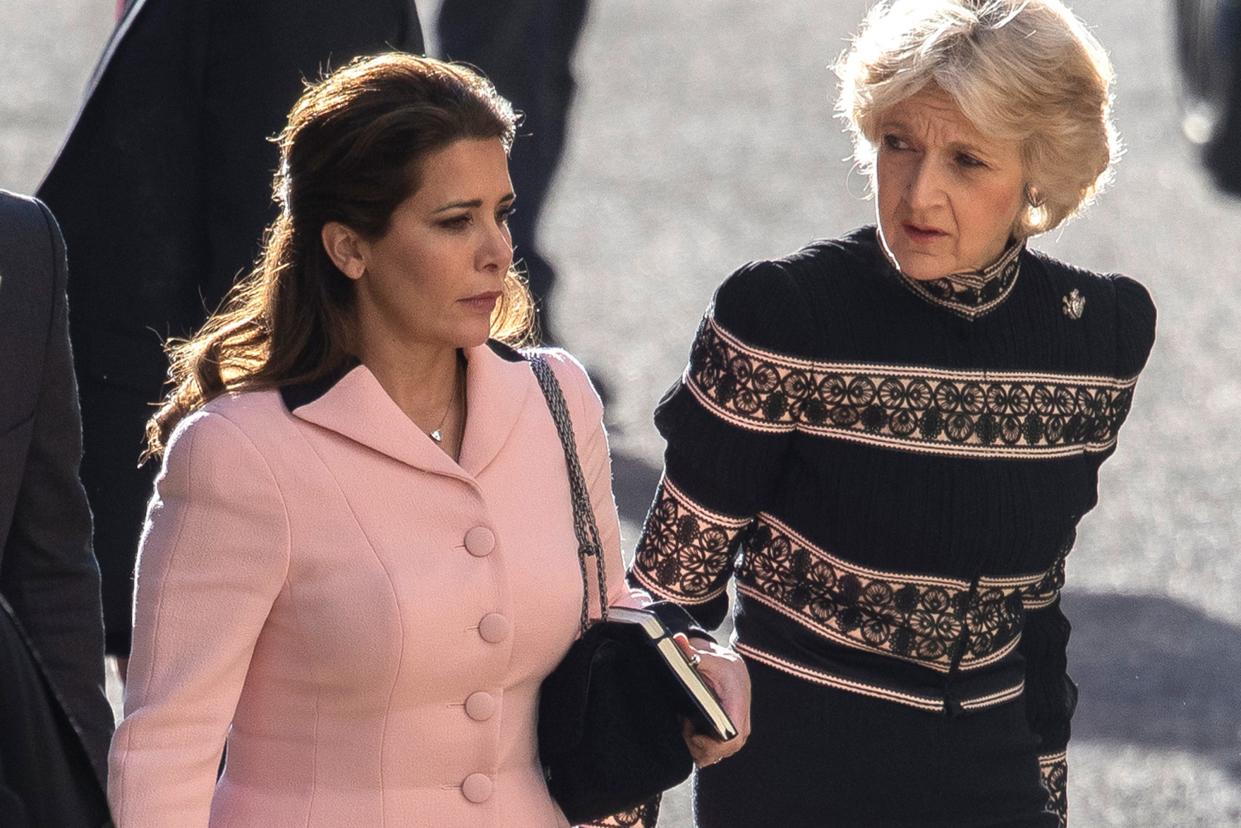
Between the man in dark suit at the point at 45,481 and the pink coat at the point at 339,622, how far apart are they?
16 cm

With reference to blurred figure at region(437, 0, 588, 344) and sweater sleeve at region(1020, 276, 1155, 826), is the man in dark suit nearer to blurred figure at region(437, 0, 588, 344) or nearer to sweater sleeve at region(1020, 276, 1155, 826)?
sweater sleeve at region(1020, 276, 1155, 826)

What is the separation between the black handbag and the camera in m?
2.75

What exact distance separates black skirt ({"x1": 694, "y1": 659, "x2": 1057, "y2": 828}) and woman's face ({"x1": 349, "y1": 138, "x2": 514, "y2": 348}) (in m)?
0.79

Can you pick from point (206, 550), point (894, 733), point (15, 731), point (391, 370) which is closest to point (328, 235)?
point (391, 370)

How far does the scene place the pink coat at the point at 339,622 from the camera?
258 centimetres

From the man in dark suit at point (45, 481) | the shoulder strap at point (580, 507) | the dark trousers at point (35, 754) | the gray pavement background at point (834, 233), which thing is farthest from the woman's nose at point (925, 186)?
the gray pavement background at point (834, 233)

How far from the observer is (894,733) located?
3.16 m

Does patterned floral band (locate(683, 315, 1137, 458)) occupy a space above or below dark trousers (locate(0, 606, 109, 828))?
above

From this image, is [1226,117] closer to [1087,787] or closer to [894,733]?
[1087,787]

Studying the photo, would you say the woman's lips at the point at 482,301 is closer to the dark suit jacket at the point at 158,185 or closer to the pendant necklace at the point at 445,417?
the pendant necklace at the point at 445,417

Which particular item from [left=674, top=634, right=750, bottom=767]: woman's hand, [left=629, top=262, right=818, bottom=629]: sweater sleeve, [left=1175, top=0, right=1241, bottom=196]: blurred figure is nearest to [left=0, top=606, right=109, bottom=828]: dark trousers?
[left=674, top=634, right=750, bottom=767]: woman's hand

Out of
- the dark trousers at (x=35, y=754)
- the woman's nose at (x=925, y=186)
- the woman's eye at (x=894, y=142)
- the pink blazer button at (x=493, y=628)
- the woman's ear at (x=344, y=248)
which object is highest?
the woman's eye at (x=894, y=142)

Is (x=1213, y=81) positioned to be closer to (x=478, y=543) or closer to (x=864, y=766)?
(x=864, y=766)

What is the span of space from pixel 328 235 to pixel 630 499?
410cm
